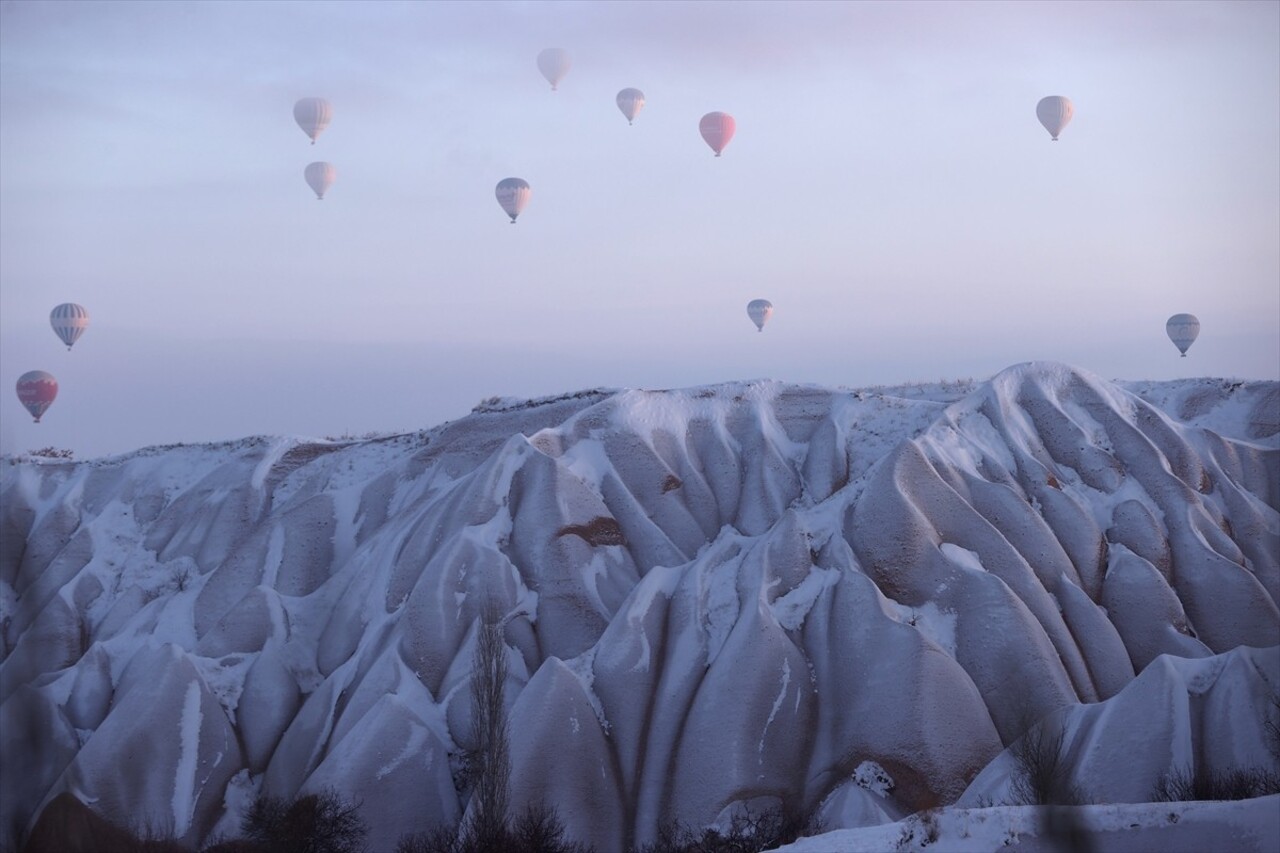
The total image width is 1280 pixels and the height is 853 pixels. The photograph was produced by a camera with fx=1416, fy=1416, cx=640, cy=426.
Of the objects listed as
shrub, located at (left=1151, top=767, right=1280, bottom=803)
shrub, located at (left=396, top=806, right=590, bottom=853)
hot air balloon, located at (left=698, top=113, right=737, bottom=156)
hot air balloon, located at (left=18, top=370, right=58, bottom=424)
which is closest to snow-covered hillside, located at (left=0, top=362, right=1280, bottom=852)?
shrub, located at (left=1151, top=767, right=1280, bottom=803)

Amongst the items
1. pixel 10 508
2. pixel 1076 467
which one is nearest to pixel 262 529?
pixel 10 508

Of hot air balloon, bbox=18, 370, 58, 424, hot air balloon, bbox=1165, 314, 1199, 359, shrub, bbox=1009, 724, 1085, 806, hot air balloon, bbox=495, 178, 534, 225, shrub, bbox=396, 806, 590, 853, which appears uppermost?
hot air balloon, bbox=495, 178, 534, 225

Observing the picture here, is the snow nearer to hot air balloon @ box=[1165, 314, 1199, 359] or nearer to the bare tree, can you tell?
the bare tree

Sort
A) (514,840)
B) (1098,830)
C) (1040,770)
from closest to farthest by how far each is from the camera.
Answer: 1. (1098,830)
2. (1040,770)
3. (514,840)

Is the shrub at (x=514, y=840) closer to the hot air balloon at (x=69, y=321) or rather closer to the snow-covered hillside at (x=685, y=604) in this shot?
the snow-covered hillside at (x=685, y=604)

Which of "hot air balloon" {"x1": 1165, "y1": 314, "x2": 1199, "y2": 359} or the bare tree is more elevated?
"hot air balloon" {"x1": 1165, "y1": 314, "x2": 1199, "y2": 359}

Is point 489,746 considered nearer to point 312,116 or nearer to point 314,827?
point 314,827

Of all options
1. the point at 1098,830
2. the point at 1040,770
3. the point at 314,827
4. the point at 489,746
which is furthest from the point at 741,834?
the point at 1098,830
